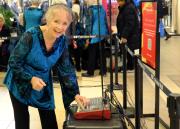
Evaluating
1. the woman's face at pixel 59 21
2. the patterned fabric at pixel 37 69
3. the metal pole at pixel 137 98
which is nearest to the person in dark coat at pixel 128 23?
the metal pole at pixel 137 98

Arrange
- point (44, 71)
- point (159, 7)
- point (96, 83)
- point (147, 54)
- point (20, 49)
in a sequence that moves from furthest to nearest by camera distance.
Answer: point (96, 83) < point (147, 54) < point (159, 7) < point (44, 71) < point (20, 49)

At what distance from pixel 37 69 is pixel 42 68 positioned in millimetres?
35

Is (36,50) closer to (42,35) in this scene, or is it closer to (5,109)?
(42,35)

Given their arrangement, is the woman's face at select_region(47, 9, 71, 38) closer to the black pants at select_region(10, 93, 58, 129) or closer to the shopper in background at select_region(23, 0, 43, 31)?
the black pants at select_region(10, 93, 58, 129)

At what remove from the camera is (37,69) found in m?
2.67

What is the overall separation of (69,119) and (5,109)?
111 inches

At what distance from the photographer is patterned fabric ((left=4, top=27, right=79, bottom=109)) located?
100 inches

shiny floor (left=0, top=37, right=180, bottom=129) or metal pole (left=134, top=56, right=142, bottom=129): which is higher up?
metal pole (left=134, top=56, right=142, bottom=129)

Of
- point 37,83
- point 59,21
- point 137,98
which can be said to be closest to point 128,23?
point 137,98

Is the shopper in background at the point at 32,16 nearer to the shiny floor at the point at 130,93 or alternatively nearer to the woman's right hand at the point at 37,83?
the shiny floor at the point at 130,93

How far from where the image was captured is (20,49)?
8.32 feet

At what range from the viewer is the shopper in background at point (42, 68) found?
8.19 feet

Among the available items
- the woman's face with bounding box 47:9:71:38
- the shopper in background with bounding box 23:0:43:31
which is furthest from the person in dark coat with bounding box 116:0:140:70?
the woman's face with bounding box 47:9:71:38

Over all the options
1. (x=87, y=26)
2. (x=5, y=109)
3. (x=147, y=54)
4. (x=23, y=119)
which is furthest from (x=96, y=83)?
(x=23, y=119)
